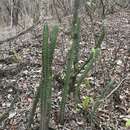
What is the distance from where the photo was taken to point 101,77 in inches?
166

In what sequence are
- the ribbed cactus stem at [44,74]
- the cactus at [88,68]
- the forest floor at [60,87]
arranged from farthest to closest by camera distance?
the forest floor at [60,87]
the cactus at [88,68]
the ribbed cactus stem at [44,74]

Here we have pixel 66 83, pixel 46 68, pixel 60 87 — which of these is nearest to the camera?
pixel 46 68

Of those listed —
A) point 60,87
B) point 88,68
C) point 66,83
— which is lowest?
point 60,87

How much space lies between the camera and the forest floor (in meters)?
3.35

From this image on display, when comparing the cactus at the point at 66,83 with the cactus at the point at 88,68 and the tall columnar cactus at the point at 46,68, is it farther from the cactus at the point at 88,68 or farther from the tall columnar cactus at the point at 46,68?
the tall columnar cactus at the point at 46,68

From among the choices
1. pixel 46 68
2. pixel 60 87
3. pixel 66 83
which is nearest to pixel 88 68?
pixel 66 83

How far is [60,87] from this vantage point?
A: 3.91m

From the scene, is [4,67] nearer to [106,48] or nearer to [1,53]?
[1,53]

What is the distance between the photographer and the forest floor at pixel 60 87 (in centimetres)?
335

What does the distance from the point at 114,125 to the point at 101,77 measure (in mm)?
1011

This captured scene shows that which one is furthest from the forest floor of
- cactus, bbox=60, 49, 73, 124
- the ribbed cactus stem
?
the ribbed cactus stem

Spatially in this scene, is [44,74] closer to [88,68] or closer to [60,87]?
[88,68]

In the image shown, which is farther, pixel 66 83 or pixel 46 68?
pixel 66 83

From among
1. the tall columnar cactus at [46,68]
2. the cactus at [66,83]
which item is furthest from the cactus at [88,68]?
the tall columnar cactus at [46,68]
